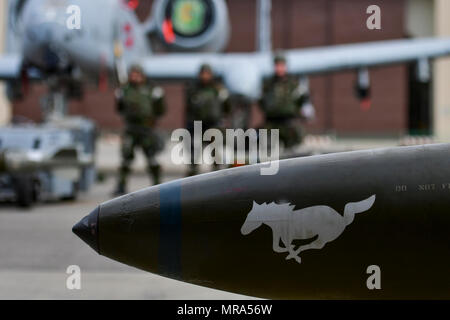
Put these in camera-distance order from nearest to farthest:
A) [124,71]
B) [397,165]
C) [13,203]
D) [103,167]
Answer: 1. [397,165]
2. [13,203]
3. [124,71]
4. [103,167]

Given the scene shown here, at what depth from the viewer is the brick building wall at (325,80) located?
102 ft

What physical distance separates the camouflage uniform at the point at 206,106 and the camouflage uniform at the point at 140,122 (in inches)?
18.8

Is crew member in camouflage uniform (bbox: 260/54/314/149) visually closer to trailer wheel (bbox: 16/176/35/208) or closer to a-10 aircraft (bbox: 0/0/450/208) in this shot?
a-10 aircraft (bbox: 0/0/450/208)

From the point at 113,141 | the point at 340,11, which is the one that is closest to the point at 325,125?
the point at 340,11

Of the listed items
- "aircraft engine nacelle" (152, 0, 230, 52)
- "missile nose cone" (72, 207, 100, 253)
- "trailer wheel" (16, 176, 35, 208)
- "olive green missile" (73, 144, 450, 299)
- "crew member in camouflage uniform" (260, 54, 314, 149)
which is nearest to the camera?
"olive green missile" (73, 144, 450, 299)

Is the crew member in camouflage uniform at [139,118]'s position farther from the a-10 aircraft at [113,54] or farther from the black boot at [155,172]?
the a-10 aircraft at [113,54]

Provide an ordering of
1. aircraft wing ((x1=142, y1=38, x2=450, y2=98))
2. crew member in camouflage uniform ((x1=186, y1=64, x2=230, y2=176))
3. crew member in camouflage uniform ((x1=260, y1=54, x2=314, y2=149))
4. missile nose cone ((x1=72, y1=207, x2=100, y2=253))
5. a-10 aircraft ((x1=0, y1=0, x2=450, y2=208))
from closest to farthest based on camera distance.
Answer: missile nose cone ((x1=72, y1=207, x2=100, y2=253)) < crew member in camouflage uniform ((x1=260, y1=54, x2=314, y2=149)) < crew member in camouflage uniform ((x1=186, y1=64, x2=230, y2=176)) < a-10 aircraft ((x1=0, y1=0, x2=450, y2=208)) < aircraft wing ((x1=142, y1=38, x2=450, y2=98))

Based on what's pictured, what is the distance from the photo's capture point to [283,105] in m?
9.83

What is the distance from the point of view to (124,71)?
13328mm

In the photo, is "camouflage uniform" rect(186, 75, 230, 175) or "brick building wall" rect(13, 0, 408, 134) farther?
"brick building wall" rect(13, 0, 408, 134)

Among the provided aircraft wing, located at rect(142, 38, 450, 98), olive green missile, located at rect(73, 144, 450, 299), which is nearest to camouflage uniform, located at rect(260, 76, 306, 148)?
aircraft wing, located at rect(142, 38, 450, 98)

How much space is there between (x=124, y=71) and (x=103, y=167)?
11.3ft

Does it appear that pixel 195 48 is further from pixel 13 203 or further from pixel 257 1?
pixel 257 1

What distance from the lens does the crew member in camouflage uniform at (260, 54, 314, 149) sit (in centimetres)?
985
